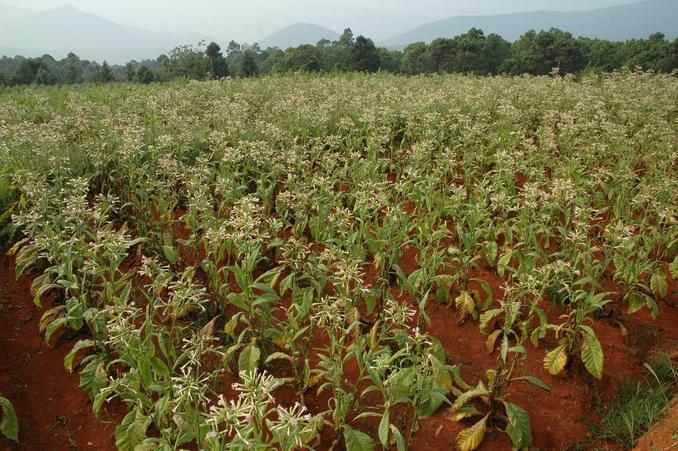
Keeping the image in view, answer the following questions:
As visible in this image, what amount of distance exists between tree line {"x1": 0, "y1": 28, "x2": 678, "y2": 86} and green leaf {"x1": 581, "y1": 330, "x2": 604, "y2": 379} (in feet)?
168

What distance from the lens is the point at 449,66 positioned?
7700 cm

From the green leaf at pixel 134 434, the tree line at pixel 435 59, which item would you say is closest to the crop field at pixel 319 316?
the green leaf at pixel 134 434

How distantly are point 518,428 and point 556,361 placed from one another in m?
1.14

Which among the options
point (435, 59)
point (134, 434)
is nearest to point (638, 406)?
point (134, 434)

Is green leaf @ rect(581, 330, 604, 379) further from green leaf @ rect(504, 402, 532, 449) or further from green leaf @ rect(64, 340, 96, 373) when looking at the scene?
green leaf @ rect(64, 340, 96, 373)

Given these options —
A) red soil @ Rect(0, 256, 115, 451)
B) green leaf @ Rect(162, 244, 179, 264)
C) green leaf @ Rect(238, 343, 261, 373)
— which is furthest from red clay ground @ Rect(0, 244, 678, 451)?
green leaf @ Rect(162, 244, 179, 264)

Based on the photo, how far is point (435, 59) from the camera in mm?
79250

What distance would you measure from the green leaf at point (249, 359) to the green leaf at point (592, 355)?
10.9ft

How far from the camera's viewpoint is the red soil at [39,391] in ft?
14.8

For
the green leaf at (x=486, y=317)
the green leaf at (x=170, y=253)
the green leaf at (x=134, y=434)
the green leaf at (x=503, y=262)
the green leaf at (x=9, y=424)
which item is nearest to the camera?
the green leaf at (x=134, y=434)

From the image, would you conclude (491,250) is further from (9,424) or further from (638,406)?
(9,424)

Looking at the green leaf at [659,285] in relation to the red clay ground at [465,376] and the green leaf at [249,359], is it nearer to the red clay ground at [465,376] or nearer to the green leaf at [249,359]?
the red clay ground at [465,376]

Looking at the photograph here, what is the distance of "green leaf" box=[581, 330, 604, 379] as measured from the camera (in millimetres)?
4812

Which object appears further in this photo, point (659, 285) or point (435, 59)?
point (435, 59)
